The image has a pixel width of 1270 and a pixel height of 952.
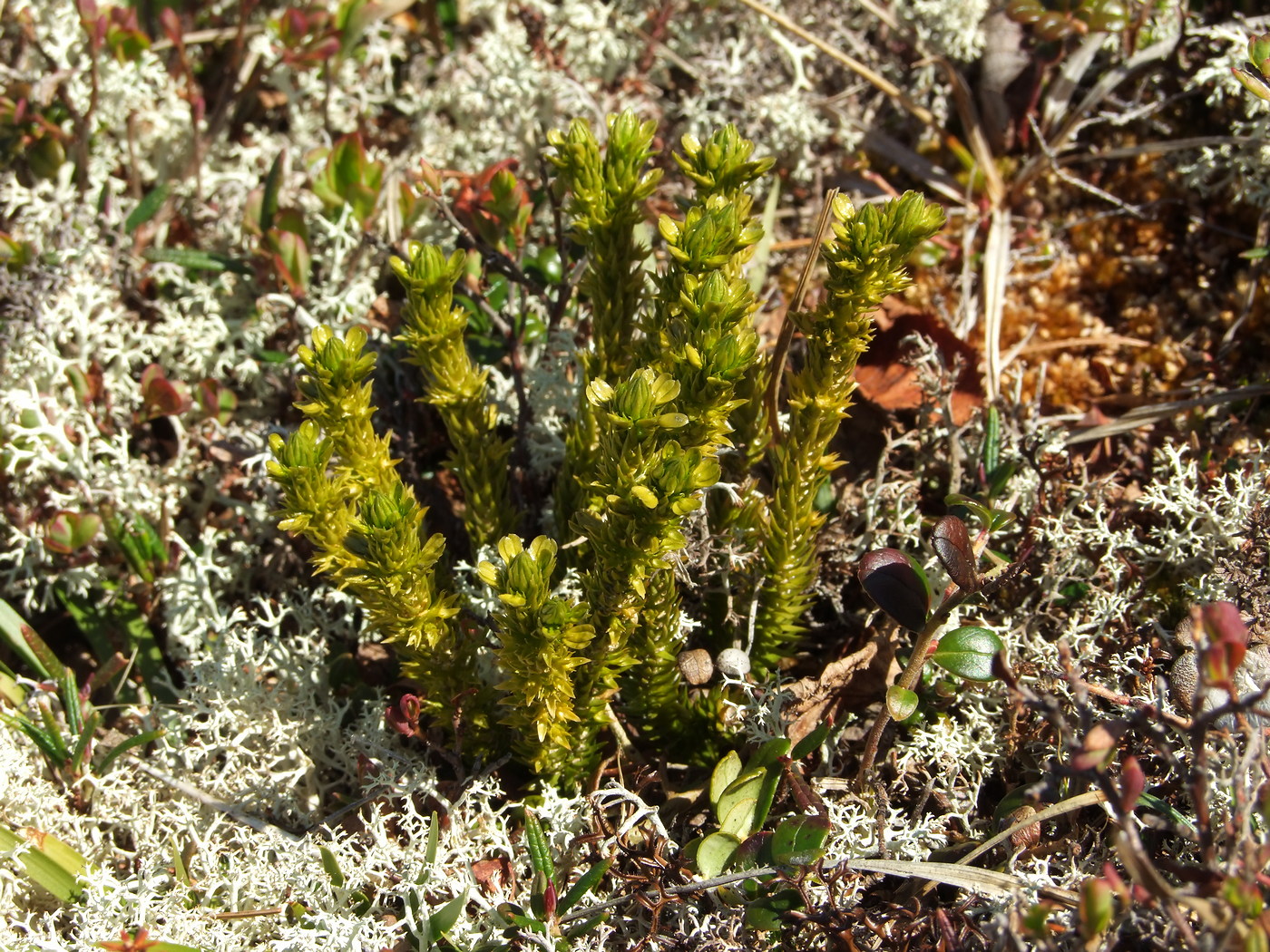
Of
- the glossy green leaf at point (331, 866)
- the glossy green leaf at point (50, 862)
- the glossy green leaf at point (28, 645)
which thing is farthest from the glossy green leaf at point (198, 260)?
the glossy green leaf at point (331, 866)

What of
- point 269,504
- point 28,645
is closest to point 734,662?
point 269,504

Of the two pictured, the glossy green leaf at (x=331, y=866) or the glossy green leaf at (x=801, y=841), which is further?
the glossy green leaf at (x=331, y=866)

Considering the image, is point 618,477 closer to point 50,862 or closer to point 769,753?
point 769,753

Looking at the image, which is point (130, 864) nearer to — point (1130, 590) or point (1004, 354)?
point (1130, 590)

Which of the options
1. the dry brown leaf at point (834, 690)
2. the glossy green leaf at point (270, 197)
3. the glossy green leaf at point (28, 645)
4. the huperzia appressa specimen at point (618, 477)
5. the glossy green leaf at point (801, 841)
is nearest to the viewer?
the huperzia appressa specimen at point (618, 477)

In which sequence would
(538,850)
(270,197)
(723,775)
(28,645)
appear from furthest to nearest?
(270,197), (28,645), (723,775), (538,850)

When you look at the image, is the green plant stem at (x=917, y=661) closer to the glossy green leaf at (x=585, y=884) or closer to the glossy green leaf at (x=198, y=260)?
the glossy green leaf at (x=585, y=884)

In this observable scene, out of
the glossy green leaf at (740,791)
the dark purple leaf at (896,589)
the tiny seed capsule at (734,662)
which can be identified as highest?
the dark purple leaf at (896,589)
